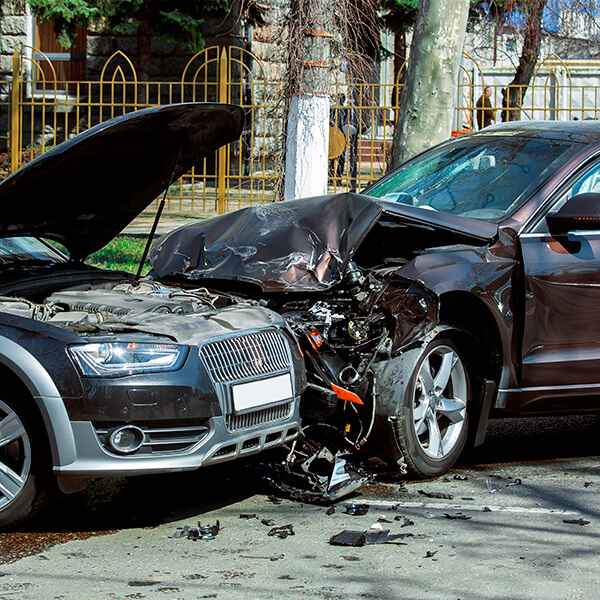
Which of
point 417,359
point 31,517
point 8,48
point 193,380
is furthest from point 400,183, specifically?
point 8,48

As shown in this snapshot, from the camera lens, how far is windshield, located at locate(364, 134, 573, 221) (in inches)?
295

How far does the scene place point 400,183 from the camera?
26.8 ft

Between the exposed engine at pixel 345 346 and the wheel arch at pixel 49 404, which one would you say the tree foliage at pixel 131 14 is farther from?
the wheel arch at pixel 49 404

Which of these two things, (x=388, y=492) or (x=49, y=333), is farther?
(x=388, y=492)

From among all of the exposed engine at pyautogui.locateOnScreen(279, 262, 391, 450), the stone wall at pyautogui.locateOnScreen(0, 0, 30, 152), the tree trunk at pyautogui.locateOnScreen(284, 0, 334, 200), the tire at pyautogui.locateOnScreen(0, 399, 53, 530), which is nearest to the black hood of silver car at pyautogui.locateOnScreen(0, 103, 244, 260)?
the exposed engine at pyautogui.locateOnScreen(279, 262, 391, 450)

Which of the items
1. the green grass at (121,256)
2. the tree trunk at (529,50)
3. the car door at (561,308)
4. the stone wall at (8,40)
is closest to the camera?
the car door at (561,308)

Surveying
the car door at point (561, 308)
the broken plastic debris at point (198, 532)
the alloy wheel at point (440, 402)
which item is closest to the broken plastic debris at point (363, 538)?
the broken plastic debris at point (198, 532)

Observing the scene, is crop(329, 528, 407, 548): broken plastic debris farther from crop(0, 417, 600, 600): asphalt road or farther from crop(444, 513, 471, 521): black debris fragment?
crop(444, 513, 471, 521): black debris fragment

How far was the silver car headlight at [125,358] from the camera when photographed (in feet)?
18.7

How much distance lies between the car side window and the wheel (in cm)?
291

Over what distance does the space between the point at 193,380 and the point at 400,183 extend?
2.75 meters

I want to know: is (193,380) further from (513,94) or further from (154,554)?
(513,94)

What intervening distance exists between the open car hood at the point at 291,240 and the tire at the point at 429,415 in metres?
0.59

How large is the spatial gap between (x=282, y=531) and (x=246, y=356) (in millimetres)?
782
